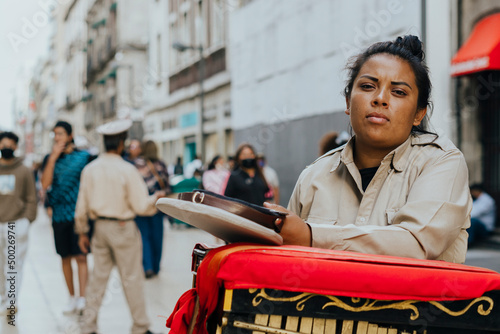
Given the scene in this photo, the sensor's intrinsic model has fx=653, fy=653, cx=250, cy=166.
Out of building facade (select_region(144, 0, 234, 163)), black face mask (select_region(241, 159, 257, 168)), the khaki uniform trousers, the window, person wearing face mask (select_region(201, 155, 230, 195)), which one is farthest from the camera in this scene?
the window

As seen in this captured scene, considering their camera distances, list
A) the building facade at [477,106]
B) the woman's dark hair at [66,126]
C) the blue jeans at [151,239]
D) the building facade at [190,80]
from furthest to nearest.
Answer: the building facade at [190,80] < the building facade at [477,106] < the blue jeans at [151,239] < the woman's dark hair at [66,126]

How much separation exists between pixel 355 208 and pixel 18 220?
6119 mm

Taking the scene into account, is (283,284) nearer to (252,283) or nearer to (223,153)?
(252,283)

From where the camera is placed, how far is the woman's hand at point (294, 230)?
173 centimetres

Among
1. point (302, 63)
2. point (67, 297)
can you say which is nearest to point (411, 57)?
point (67, 297)

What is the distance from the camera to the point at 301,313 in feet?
5.27

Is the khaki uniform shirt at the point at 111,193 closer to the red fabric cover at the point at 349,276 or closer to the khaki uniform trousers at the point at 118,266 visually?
the khaki uniform trousers at the point at 118,266

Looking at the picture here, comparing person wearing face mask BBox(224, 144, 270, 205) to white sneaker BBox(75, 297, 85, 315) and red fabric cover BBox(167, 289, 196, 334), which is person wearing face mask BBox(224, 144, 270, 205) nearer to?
white sneaker BBox(75, 297, 85, 315)

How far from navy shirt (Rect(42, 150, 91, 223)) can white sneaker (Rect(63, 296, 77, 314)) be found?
87 centimetres

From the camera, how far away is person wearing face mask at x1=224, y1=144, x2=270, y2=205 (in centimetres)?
879

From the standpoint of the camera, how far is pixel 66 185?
7.24m

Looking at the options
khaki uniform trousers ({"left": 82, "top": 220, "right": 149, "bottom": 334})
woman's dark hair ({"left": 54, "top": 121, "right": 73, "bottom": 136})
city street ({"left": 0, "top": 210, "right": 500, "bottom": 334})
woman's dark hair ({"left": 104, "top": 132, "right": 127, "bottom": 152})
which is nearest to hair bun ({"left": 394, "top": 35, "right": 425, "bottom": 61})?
city street ({"left": 0, "top": 210, "right": 500, "bottom": 334})

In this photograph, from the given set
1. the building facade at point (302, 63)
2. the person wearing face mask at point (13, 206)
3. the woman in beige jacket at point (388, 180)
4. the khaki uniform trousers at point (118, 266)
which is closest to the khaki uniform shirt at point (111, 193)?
the khaki uniform trousers at point (118, 266)

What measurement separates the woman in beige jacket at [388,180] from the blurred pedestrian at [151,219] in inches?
298
